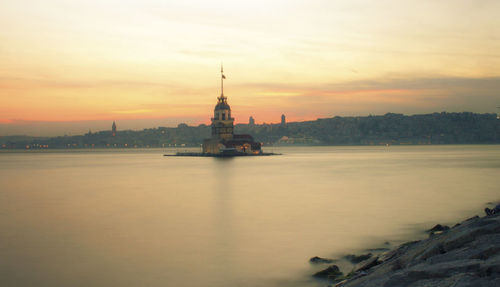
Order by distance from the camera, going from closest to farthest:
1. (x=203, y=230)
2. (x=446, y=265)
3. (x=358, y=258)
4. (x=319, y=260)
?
(x=446, y=265)
(x=358, y=258)
(x=319, y=260)
(x=203, y=230)

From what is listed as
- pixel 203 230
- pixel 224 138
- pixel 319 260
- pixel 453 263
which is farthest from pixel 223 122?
pixel 453 263

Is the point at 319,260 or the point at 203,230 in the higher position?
the point at 319,260

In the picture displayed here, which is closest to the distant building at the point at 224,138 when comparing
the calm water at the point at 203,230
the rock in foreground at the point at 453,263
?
the calm water at the point at 203,230

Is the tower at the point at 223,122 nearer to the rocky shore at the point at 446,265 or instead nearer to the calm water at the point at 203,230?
the calm water at the point at 203,230

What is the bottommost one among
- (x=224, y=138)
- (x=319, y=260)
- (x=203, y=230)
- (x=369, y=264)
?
(x=203, y=230)

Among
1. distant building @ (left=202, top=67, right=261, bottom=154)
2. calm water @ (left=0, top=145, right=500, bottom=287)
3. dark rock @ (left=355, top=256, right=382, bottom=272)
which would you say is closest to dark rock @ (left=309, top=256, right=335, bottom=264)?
calm water @ (left=0, top=145, right=500, bottom=287)

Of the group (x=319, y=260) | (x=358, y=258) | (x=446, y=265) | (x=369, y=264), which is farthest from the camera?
(x=319, y=260)

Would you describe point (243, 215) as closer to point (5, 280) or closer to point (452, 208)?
point (452, 208)

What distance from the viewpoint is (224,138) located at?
139500 mm

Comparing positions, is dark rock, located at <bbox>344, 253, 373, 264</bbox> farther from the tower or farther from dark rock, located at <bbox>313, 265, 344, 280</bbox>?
the tower

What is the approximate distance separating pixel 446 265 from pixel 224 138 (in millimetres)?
132430

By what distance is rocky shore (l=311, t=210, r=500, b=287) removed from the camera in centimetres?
700

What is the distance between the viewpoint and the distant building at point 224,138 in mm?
137000

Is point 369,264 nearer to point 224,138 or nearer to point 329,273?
point 329,273
